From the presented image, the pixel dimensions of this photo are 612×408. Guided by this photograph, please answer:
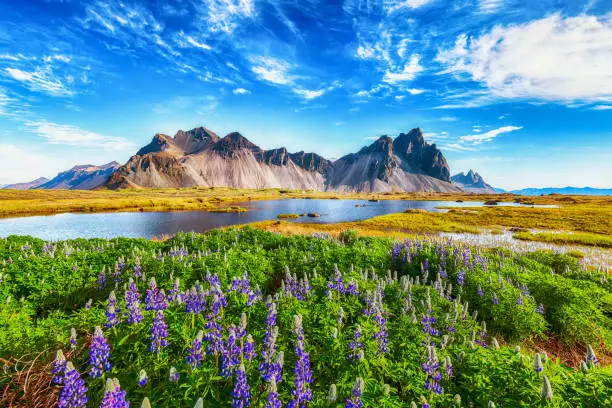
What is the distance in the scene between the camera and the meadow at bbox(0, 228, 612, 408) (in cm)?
382

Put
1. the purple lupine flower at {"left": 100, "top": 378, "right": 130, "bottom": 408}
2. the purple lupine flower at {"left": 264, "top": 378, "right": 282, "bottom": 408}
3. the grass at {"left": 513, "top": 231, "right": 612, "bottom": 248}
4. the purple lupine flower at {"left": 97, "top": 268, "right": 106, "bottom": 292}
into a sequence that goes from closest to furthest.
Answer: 1. the purple lupine flower at {"left": 100, "top": 378, "right": 130, "bottom": 408}
2. the purple lupine flower at {"left": 264, "top": 378, "right": 282, "bottom": 408}
3. the purple lupine flower at {"left": 97, "top": 268, "right": 106, "bottom": 292}
4. the grass at {"left": 513, "top": 231, "right": 612, "bottom": 248}

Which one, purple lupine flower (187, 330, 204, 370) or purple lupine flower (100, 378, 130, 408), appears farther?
purple lupine flower (187, 330, 204, 370)

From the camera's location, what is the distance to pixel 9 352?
488 cm

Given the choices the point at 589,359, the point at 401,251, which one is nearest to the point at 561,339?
the point at 589,359

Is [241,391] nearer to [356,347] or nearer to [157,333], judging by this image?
[157,333]

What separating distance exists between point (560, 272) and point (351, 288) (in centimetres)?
1431

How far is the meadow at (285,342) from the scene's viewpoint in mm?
3816

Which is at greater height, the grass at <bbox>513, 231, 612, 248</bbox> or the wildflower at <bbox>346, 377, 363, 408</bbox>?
the wildflower at <bbox>346, 377, 363, 408</bbox>

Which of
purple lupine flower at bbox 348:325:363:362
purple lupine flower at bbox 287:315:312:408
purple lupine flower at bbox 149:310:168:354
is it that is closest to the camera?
purple lupine flower at bbox 287:315:312:408

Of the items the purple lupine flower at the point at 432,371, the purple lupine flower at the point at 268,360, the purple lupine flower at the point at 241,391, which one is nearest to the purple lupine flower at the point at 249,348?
the purple lupine flower at the point at 268,360

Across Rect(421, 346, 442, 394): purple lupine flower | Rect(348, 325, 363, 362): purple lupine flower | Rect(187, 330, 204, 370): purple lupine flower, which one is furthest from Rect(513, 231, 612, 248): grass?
Rect(187, 330, 204, 370): purple lupine flower

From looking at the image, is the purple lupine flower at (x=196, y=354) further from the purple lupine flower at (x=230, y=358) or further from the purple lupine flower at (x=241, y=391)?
the purple lupine flower at (x=241, y=391)

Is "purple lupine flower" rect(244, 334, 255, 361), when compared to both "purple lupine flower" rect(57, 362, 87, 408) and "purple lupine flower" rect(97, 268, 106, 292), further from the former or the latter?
"purple lupine flower" rect(97, 268, 106, 292)

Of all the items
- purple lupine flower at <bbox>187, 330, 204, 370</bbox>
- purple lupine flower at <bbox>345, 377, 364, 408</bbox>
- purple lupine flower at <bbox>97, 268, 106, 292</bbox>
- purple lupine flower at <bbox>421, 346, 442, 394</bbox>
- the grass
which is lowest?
the grass
